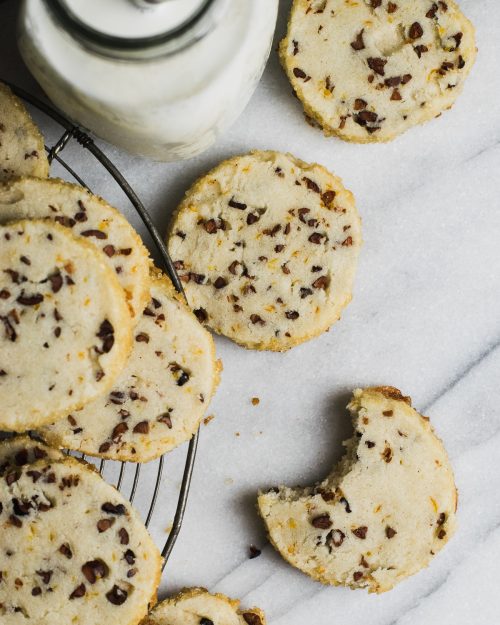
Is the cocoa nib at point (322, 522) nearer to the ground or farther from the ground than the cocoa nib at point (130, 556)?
farther from the ground

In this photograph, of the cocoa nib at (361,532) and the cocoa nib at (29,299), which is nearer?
the cocoa nib at (29,299)

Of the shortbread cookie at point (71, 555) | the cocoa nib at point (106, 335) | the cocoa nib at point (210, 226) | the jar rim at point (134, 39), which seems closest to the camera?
the jar rim at point (134, 39)

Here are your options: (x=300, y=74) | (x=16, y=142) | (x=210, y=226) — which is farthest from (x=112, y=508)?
(x=300, y=74)

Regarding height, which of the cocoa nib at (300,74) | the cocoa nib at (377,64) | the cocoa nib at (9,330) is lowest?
the cocoa nib at (9,330)

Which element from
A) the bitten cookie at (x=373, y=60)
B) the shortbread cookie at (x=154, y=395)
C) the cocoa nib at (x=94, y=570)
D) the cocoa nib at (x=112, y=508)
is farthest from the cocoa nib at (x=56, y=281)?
the bitten cookie at (x=373, y=60)

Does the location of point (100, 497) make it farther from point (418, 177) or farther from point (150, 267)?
point (418, 177)

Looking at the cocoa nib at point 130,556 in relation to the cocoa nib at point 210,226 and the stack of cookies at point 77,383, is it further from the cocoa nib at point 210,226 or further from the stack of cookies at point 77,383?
the cocoa nib at point 210,226

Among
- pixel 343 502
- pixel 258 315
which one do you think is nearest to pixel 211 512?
pixel 343 502

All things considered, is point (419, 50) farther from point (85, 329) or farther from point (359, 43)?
point (85, 329)
